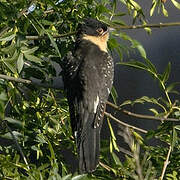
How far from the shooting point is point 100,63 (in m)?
2.41

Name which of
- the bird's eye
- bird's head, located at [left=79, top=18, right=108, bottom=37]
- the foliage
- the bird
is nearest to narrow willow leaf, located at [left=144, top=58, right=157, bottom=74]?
the foliage

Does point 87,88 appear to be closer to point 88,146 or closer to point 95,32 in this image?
point 88,146

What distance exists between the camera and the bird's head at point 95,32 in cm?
A: 231

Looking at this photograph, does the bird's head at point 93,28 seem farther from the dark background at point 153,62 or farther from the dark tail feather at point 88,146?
the dark background at point 153,62

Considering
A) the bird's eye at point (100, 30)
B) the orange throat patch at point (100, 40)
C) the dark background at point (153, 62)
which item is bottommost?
the dark background at point (153, 62)

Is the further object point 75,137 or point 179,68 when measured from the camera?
point 179,68

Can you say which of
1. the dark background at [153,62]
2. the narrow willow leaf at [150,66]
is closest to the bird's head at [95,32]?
the narrow willow leaf at [150,66]

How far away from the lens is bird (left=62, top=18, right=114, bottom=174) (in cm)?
215

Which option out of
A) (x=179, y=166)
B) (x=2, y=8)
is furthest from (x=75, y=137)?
(x=2, y=8)

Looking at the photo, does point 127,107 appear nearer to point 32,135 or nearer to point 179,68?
point 179,68

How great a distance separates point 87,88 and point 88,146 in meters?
0.24

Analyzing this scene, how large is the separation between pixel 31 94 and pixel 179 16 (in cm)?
153

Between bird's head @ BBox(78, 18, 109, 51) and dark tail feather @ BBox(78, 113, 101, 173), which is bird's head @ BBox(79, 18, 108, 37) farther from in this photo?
dark tail feather @ BBox(78, 113, 101, 173)

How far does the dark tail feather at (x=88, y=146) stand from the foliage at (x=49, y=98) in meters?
0.04
